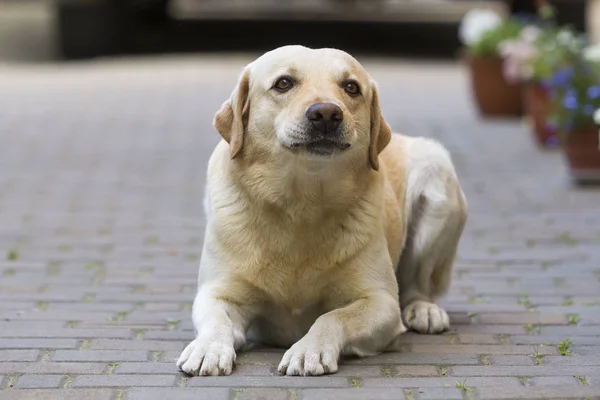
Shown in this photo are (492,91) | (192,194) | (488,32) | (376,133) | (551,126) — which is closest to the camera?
(376,133)

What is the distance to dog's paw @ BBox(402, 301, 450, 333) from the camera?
498 cm

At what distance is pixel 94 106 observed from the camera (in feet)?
42.7

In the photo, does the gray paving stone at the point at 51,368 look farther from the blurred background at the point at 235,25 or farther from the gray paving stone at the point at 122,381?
the blurred background at the point at 235,25

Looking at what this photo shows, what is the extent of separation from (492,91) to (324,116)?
8.28 metres

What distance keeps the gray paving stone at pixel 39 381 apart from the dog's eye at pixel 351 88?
63.9 inches

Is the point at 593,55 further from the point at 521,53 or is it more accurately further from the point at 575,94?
the point at 521,53

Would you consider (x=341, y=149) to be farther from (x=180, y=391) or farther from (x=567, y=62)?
(x=567, y=62)

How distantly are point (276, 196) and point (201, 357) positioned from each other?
2.53ft

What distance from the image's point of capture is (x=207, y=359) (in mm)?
4152

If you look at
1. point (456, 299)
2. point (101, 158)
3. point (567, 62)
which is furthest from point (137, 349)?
point (567, 62)

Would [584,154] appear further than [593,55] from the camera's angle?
No

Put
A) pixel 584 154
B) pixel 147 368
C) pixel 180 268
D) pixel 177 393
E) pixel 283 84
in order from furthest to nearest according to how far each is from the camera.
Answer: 1. pixel 584 154
2. pixel 180 268
3. pixel 283 84
4. pixel 147 368
5. pixel 177 393

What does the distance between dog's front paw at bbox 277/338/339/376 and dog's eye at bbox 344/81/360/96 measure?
41.1 inches

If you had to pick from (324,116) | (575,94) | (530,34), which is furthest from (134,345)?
(530,34)
